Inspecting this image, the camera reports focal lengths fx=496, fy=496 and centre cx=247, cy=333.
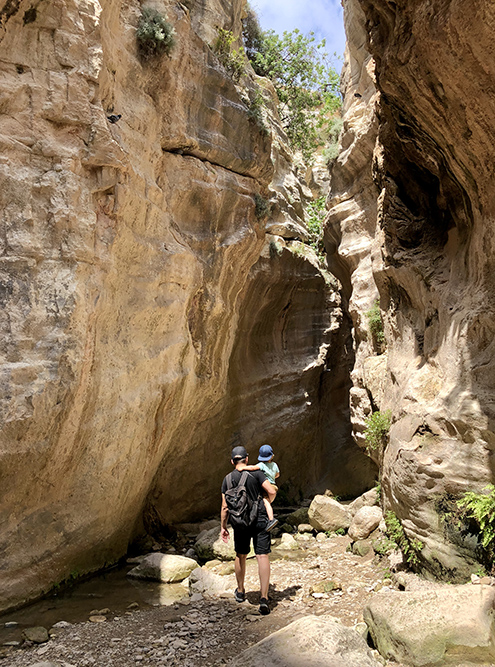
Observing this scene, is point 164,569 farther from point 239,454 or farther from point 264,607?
point 239,454

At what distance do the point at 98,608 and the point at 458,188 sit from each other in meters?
7.15

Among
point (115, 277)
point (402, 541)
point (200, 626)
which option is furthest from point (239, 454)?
point (115, 277)

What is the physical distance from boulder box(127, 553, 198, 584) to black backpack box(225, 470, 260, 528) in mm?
2432

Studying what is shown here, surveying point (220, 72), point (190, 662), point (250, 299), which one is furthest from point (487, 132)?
point (250, 299)

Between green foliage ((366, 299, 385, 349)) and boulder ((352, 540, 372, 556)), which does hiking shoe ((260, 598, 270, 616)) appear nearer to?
boulder ((352, 540, 372, 556))

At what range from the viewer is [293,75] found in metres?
17.9

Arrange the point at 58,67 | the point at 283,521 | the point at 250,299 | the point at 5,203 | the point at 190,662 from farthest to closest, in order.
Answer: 1. the point at 250,299
2. the point at 283,521
3. the point at 58,67
4. the point at 5,203
5. the point at 190,662

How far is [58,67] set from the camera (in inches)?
275

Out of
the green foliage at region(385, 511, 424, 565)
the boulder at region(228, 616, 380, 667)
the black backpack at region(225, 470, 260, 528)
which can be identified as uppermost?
the black backpack at region(225, 470, 260, 528)

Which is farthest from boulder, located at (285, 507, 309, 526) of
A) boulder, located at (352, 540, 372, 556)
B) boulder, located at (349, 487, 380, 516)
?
boulder, located at (352, 540, 372, 556)

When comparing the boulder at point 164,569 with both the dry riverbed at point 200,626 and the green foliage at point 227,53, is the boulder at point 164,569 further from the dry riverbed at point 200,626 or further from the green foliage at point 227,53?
the green foliage at point 227,53

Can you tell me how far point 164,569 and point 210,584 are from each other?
112 cm

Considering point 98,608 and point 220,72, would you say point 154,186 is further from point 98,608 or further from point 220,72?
point 98,608

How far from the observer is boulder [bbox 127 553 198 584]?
745 centimetres
